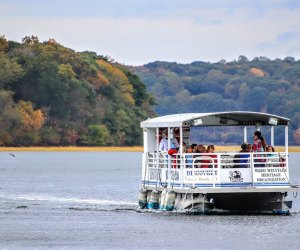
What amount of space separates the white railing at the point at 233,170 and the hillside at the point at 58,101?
336 ft

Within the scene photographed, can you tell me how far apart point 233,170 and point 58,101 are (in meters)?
107

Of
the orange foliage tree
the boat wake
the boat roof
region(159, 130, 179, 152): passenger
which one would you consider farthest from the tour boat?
the orange foliage tree

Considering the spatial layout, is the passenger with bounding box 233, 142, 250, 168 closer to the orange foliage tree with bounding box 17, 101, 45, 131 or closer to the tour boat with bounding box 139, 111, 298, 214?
the tour boat with bounding box 139, 111, 298, 214

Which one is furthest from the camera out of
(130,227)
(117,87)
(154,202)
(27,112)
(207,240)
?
(117,87)

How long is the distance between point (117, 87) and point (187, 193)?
118972 millimetres

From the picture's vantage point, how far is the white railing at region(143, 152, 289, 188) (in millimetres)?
38156

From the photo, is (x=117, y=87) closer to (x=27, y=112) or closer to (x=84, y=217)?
(x=27, y=112)

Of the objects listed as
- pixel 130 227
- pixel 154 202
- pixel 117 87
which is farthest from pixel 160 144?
pixel 117 87

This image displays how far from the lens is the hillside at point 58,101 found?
464ft

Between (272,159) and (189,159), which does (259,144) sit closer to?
(272,159)

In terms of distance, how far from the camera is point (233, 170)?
125 feet

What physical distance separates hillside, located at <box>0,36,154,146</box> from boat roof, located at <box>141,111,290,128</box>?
3960 inches

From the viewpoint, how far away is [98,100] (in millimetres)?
150500

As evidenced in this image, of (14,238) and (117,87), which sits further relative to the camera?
(117,87)
